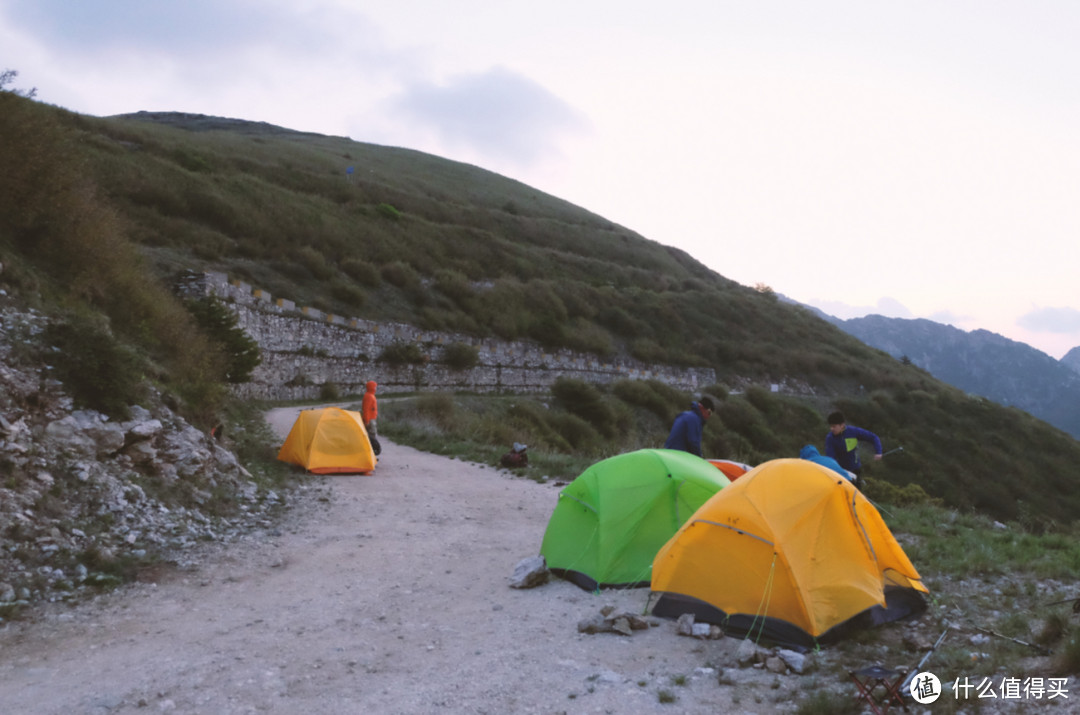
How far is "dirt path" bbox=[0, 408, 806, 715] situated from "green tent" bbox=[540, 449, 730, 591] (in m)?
0.27

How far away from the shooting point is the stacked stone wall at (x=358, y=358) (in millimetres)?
24422

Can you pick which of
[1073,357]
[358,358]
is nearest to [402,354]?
[358,358]

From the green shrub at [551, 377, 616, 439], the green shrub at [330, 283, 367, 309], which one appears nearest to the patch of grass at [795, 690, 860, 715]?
the green shrub at [551, 377, 616, 439]

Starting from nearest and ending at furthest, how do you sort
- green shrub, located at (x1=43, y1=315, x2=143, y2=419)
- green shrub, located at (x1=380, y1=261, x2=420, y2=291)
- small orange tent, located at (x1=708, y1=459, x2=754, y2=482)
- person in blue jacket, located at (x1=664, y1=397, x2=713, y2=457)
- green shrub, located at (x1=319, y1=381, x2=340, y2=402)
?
green shrub, located at (x1=43, y1=315, x2=143, y2=419) → person in blue jacket, located at (x1=664, y1=397, x2=713, y2=457) → small orange tent, located at (x1=708, y1=459, x2=754, y2=482) → green shrub, located at (x1=319, y1=381, x2=340, y2=402) → green shrub, located at (x1=380, y1=261, x2=420, y2=291)

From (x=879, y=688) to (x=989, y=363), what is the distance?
18410cm

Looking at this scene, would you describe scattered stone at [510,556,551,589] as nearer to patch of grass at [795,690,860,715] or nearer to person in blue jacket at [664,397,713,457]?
person in blue jacket at [664,397,713,457]

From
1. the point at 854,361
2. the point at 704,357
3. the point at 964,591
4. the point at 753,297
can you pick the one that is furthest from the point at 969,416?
the point at 964,591

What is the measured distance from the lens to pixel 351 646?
17.0 ft

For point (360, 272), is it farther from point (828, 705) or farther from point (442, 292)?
point (828, 705)

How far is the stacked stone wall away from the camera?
24422mm

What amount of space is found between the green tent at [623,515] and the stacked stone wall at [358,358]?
18.0 meters

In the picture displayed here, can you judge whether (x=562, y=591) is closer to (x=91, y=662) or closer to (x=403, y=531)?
(x=403, y=531)

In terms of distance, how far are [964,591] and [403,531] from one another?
6.41 meters

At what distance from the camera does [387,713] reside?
408 cm
